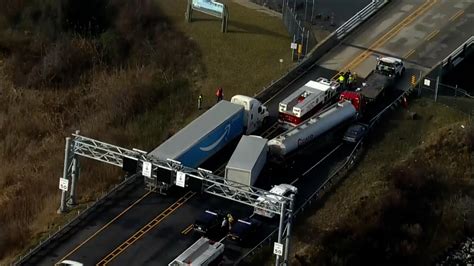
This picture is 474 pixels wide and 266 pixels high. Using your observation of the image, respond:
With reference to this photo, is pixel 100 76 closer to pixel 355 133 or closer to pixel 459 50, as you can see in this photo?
pixel 355 133

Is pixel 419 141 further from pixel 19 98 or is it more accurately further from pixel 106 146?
pixel 19 98

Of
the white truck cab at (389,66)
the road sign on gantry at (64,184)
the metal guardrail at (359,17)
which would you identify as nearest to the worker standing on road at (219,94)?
the white truck cab at (389,66)

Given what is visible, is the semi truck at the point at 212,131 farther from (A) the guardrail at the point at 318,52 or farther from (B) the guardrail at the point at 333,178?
(B) the guardrail at the point at 333,178

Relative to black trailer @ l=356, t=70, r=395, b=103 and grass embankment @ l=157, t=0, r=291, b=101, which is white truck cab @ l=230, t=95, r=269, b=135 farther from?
black trailer @ l=356, t=70, r=395, b=103

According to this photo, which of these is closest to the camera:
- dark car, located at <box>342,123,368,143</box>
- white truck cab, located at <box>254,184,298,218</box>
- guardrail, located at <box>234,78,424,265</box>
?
guardrail, located at <box>234,78,424,265</box>

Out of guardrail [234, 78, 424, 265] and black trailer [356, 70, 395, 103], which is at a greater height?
black trailer [356, 70, 395, 103]

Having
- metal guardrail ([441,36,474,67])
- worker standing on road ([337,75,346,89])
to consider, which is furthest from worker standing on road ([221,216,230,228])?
metal guardrail ([441,36,474,67])

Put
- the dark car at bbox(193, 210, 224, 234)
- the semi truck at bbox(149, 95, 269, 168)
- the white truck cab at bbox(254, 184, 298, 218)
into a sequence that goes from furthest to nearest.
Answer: the semi truck at bbox(149, 95, 269, 168) < the white truck cab at bbox(254, 184, 298, 218) < the dark car at bbox(193, 210, 224, 234)
